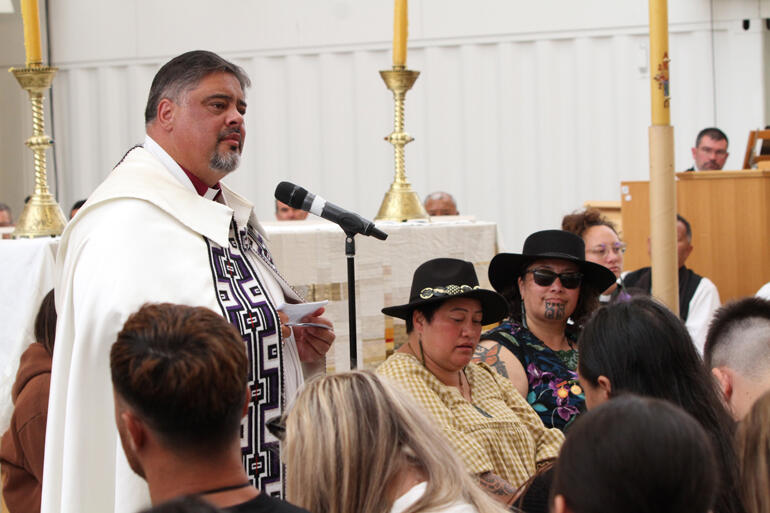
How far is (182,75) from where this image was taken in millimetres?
2908

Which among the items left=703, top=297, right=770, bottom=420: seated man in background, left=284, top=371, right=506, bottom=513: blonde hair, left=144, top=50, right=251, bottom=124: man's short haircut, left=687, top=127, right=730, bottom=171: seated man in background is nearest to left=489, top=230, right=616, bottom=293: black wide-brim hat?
left=703, top=297, right=770, bottom=420: seated man in background

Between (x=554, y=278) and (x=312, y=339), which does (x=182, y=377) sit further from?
(x=554, y=278)

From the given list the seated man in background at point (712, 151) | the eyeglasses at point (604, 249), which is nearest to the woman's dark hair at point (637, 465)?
the eyeglasses at point (604, 249)

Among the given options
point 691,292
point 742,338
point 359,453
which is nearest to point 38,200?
point 359,453

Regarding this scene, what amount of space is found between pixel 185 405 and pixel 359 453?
1.42 feet

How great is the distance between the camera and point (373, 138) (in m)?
8.35

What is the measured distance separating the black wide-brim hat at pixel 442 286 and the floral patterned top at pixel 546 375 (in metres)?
0.34

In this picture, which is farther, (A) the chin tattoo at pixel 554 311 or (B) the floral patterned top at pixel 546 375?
(A) the chin tattoo at pixel 554 311

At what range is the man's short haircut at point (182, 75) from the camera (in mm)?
2902

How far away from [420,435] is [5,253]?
6.93 feet

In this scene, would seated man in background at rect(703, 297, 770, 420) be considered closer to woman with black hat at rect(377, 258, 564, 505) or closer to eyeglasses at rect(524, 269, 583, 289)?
woman with black hat at rect(377, 258, 564, 505)

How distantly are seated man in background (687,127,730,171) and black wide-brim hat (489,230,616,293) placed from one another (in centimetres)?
347

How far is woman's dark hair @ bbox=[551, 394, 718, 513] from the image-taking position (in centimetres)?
139

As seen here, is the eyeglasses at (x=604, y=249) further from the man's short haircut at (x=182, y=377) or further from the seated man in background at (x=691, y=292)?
the man's short haircut at (x=182, y=377)
